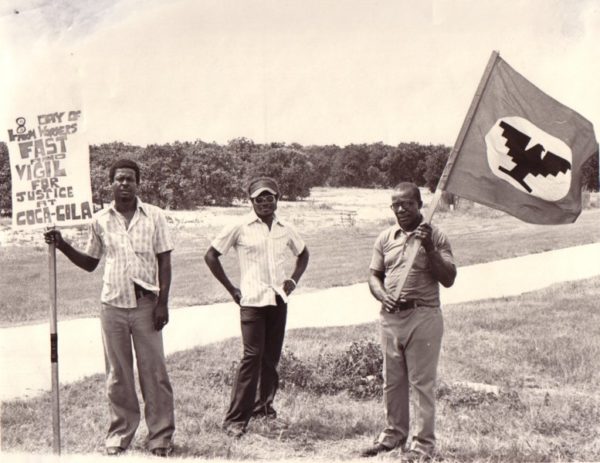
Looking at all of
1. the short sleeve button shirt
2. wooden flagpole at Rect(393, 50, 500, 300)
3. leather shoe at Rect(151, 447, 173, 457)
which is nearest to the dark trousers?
leather shoe at Rect(151, 447, 173, 457)

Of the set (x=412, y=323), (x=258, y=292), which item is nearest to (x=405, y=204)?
(x=412, y=323)

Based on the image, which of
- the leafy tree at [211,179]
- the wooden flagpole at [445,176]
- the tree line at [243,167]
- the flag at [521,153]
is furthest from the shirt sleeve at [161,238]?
the leafy tree at [211,179]

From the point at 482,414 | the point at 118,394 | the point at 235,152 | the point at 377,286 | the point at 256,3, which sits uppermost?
the point at 256,3

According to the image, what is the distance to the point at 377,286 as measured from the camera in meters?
3.86

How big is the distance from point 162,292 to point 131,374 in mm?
518

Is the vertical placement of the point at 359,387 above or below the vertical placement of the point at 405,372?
below

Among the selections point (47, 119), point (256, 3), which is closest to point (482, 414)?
point (47, 119)

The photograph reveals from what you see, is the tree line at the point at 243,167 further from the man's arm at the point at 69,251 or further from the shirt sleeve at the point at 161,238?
the man's arm at the point at 69,251

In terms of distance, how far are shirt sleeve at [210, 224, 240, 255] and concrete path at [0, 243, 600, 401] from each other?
220cm

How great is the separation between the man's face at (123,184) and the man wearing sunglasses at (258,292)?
0.66 meters

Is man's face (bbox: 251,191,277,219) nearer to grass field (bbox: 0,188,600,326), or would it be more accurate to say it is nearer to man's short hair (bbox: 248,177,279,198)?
man's short hair (bbox: 248,177,279,198)

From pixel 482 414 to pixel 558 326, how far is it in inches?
117

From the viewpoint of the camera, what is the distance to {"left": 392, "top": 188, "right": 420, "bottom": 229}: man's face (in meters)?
3.70

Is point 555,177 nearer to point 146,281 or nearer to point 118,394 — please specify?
point 146,281
